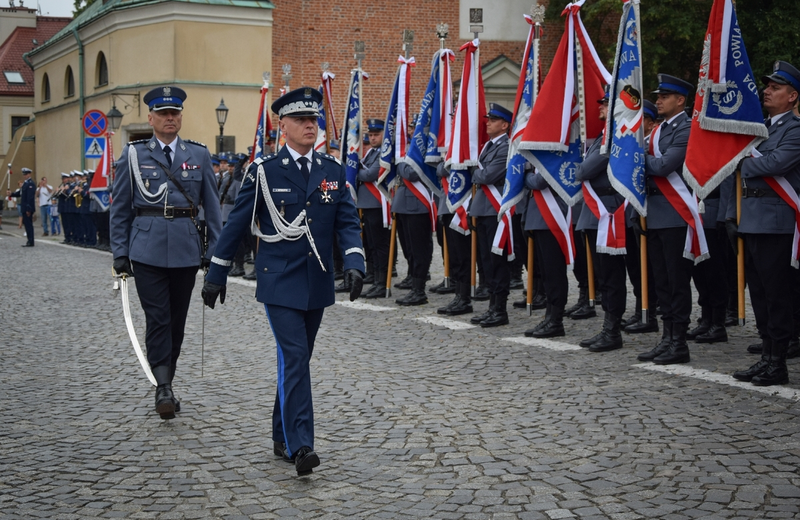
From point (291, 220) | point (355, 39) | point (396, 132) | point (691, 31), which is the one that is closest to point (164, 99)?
point (291, 220)

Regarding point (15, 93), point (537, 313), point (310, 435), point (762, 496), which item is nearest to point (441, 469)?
point (310, 435)

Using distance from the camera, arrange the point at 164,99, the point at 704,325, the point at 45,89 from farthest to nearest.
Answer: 1. the point at 45,89
2. the point at 704,325
3. the point at 164,99

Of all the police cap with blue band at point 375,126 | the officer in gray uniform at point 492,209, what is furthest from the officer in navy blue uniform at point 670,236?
the police cap with blue band at point 375,126

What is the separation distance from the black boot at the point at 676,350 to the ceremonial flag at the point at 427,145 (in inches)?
189

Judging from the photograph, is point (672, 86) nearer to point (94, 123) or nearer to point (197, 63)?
point (94, 123)

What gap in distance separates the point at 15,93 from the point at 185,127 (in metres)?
33.8

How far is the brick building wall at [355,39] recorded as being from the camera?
3014 cm

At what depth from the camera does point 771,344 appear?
288 inches

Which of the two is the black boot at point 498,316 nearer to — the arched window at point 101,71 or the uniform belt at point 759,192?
the uniform belt at point 759,192

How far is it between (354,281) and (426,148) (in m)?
7.26

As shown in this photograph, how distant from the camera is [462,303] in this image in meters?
11.5

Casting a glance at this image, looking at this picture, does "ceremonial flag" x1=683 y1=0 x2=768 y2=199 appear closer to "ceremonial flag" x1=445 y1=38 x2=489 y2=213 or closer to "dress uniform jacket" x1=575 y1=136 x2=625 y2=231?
"dress uniform jacket" x1=575 y1=136 x2=625 y2=231

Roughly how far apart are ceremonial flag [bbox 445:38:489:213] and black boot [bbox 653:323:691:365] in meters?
3.72

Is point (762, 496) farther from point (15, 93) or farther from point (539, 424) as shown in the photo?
point (15, 93)
